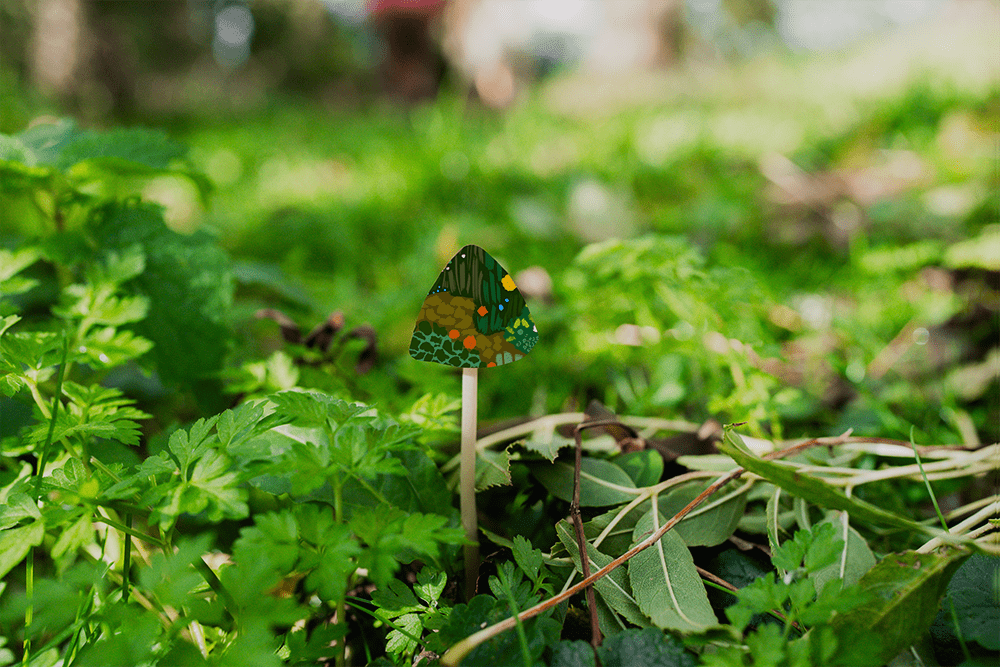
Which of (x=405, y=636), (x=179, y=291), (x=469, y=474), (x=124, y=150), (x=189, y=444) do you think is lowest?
(x=405, y=636)

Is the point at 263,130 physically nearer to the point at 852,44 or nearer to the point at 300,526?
the point at 300,526

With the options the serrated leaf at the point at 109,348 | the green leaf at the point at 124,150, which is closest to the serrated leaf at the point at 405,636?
the serrated leaf at the point at 109,348

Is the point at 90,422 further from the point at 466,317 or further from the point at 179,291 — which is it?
the point at 466,317

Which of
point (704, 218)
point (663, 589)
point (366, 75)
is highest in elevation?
point (366, 75)

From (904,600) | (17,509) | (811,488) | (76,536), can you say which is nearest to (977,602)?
(904,600)

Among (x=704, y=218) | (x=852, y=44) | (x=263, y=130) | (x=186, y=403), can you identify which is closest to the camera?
(x=186, y=403)

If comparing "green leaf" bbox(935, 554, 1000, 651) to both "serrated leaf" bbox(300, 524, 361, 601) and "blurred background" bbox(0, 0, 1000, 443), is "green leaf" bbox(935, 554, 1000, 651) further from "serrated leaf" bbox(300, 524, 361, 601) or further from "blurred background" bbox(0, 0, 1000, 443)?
"serrated leaf" bbox(300, 524, 361, 601)

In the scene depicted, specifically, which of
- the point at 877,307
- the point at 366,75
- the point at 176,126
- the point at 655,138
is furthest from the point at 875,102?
the point at 366,75
